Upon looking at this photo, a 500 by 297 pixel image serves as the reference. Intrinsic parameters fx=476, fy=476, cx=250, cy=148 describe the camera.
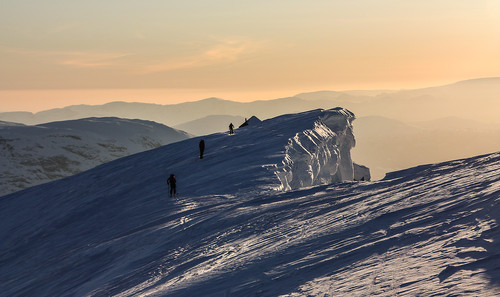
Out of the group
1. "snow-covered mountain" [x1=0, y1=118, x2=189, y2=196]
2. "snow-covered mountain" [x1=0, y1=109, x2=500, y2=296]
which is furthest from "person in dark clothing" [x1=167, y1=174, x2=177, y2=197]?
"snow-covered mountain" [x1=0, y1=118, x2=189, y2=196]

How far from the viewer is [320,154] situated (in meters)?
39.2

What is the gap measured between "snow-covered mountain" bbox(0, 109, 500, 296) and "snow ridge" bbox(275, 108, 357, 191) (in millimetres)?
161

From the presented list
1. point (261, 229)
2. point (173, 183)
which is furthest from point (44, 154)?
point (261, 229)

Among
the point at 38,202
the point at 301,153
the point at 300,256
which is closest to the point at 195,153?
the point at 301,153

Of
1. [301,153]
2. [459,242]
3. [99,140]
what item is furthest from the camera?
[99,140]

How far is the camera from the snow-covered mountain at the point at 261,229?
12.4 m

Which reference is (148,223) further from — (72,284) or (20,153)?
(20,153)

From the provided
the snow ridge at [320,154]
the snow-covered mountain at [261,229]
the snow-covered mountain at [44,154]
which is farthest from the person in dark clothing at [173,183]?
the snow-covered mountain at [44,154]

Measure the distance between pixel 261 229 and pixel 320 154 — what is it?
20241 mm

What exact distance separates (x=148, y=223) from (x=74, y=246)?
498 cm

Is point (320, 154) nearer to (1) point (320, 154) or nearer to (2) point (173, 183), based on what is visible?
(1) point (320, 154)

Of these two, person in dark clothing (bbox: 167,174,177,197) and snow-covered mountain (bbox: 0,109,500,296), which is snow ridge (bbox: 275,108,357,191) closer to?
snow-covered mountain (bbox: 0,109,500,296)

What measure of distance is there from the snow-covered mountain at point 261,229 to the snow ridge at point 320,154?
A: 0.16m

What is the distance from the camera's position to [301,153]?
117ft
